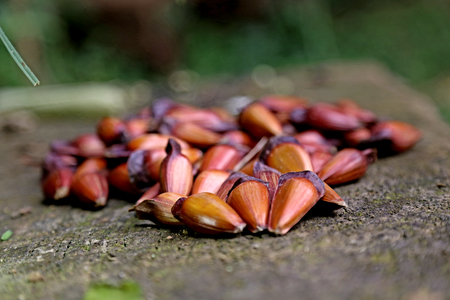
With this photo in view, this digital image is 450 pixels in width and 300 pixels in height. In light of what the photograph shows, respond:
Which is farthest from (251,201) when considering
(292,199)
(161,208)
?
(161,208)

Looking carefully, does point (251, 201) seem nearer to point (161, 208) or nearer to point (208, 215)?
point (208, 215)

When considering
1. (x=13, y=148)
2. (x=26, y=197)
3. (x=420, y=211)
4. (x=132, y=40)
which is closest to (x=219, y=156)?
(x=420, y=211)

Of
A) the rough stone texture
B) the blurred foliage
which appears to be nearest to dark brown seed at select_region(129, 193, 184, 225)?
the rough stone texture

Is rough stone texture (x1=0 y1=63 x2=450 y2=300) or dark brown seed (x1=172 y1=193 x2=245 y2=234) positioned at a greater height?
dark brown seed (x1=172 y1=193 x2=245 y2=234)

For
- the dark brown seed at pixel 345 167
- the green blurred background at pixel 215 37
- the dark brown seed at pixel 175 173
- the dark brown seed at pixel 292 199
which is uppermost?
the green blurred background at pixel 215 37

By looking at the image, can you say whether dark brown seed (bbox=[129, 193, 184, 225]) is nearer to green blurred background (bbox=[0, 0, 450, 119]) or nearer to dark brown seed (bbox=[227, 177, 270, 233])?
dark brown seed (bbox=[227, 177, 270, 233])

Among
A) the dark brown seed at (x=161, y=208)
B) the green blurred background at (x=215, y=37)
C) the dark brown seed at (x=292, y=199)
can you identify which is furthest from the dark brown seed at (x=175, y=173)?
the green blurred background at (x=215, y=37)

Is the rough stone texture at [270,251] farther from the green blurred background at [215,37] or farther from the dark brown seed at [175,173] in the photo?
the green blurred background at [215,37]
